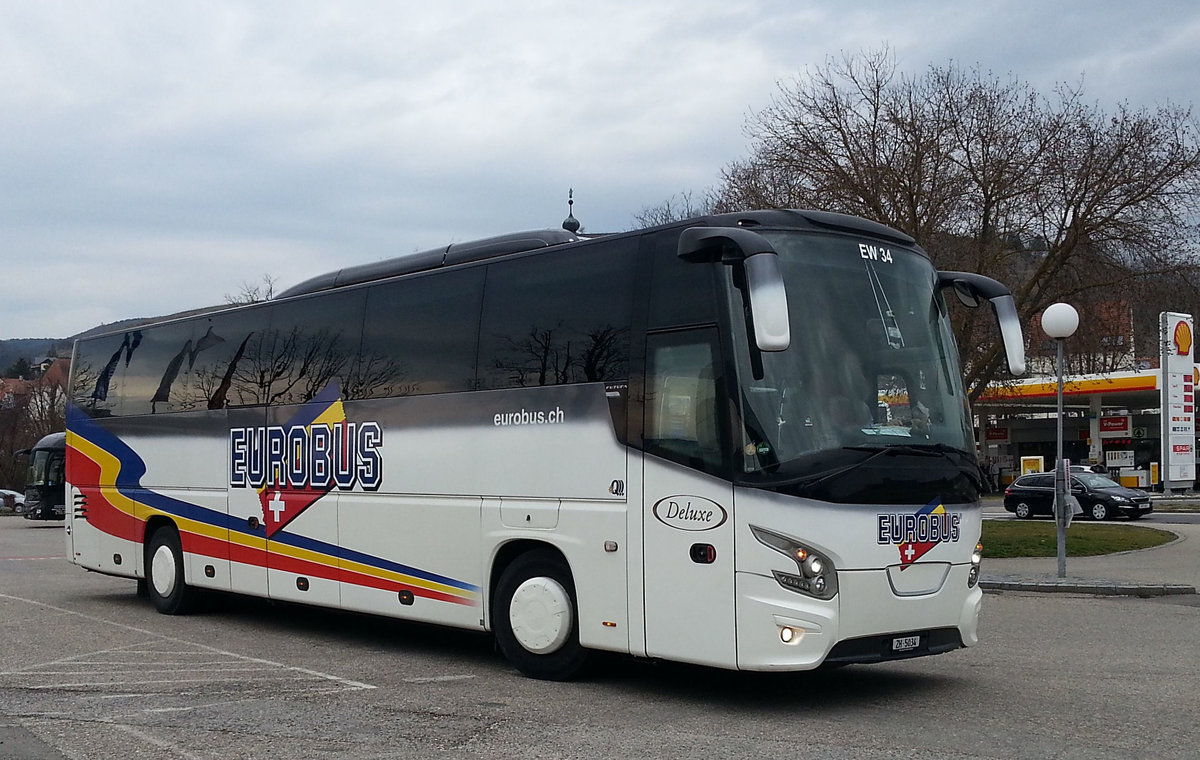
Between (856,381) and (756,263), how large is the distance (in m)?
1.26

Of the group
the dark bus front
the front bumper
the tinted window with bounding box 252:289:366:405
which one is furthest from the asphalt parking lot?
the dark bus front

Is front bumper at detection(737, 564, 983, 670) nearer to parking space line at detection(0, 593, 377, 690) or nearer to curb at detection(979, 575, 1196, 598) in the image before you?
parking space line at detection(0, 593, 377, 690)

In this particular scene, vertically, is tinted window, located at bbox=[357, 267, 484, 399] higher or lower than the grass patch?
higher

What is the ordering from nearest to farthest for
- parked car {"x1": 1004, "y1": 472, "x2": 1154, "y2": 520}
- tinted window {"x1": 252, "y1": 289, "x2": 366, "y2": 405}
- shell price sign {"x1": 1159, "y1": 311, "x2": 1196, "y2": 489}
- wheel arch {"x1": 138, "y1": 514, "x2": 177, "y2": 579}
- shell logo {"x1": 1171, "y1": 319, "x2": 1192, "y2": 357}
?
tinted window {"x1": 252, "y1": 289, "x2": 366, "y2": 405} < wheel arch {"x1": 138, "y1": 514, "x2": 177, "y2": 579} < shell logo {"x1": 1171, "y1": 319, "x2": 1192, "y2": 357} < shell price sign {"x1": 1159, "y1": 311, "x2": 1196, "y2": 489} < parked car {"x1": 1004, "y1": 472, "x2": 1154, "y2": 520}

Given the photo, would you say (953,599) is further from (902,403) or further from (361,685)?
(361,685)

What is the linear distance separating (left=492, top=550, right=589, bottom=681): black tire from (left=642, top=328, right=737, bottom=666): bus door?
35.6 inches

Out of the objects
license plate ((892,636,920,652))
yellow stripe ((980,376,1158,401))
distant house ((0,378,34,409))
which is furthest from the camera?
distant house ((0,378,34,409))

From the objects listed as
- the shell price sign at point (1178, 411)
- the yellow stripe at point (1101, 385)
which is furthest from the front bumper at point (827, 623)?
the yellow stripe at point (1101, 385)

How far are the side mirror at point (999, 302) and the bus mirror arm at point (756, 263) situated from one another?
7.31ft

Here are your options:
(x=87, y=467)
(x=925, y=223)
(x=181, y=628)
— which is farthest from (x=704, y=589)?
(x=925, y=223)

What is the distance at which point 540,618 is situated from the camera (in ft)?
31.6

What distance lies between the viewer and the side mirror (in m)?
9.75

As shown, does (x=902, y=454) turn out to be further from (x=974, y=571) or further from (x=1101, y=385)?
(x=1101, y=385)

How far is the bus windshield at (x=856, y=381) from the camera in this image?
8.26 meters
